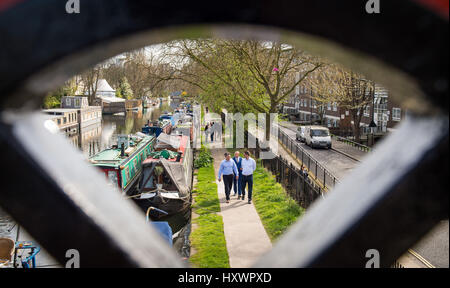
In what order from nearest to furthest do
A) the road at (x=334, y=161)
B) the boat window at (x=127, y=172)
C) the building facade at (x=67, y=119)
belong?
1. the boat window at (x=127, y=172)
2. the road at (x=334, y=161)
3. the building facade at (x=67, y=119)

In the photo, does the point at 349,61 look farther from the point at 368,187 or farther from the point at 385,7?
the point at 368,187

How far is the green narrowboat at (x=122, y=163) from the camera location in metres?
13.9

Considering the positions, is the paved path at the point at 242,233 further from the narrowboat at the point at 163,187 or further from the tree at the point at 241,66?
the tree at the point at 241,66

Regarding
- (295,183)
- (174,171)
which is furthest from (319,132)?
(174,171)

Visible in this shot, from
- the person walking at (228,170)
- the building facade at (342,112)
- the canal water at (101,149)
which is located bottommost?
the canal water at (101,149)

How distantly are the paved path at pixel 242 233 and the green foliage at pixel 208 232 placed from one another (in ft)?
0.58

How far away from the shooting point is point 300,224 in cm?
71

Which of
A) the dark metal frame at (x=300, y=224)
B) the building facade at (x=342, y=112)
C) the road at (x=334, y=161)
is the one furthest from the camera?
the building facade at (x=342, y=112)

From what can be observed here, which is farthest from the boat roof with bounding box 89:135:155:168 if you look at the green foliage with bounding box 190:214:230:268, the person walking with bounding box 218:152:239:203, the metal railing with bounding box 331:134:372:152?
the metal railing with bounding box 331:134:372:152

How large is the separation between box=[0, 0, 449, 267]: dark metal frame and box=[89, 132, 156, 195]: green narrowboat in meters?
12.8

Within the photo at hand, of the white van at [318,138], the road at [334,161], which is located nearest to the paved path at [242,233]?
the road at [334,161]

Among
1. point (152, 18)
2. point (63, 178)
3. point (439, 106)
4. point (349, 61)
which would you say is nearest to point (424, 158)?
point (439, 106)

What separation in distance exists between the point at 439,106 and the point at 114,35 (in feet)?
1.80

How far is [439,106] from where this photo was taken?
2.00 ft
